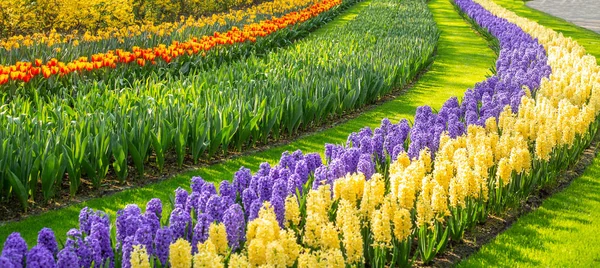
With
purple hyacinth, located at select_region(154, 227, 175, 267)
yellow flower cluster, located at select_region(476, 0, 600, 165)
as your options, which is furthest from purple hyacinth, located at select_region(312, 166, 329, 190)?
yellow flower cluster, located at select_region(476, 0, 600, 165)

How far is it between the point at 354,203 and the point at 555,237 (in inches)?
75.8

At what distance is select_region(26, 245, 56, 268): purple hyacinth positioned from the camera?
9.77 ft

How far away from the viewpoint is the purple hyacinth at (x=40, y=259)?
2.98 metres

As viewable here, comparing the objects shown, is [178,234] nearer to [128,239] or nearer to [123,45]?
[128,239]

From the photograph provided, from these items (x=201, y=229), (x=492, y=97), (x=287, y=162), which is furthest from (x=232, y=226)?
(x=492, y=97)

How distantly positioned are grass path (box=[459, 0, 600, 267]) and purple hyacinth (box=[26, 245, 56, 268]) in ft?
9.21

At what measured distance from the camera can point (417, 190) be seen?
4648 mm

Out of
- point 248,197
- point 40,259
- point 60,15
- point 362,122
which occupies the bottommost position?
point 362,122

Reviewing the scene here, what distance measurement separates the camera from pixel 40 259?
9.80 ft

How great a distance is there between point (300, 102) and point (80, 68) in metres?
3.14

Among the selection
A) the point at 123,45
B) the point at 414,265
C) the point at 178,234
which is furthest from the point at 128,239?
the point at 123,45

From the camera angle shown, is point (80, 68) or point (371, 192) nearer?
point (371, 192)

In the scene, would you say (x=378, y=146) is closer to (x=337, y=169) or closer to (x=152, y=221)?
(x=337, y=169)

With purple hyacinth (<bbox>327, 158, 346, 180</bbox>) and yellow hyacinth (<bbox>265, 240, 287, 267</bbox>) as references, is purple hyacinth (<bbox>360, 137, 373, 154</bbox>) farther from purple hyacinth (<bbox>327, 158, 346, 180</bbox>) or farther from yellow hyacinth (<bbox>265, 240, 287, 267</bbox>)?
yellow hyacinth (<bbox>265, 240, 287, 267</bbox>)
